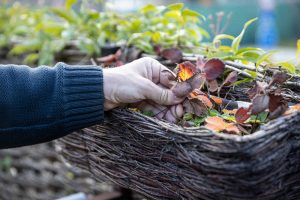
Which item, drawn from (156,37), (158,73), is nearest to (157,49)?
(156,37)

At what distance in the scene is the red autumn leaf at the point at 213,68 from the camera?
80cm

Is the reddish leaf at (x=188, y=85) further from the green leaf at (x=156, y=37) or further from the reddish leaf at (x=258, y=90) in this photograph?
the green leaf at (x=156, y=37)

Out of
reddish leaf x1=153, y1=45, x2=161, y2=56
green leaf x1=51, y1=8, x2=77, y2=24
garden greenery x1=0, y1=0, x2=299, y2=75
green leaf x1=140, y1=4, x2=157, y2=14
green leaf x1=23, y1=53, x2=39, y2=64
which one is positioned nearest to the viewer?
garden greenery x1=0, y1=0, x2=299, y2=75

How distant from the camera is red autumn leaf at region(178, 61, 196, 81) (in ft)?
2.51

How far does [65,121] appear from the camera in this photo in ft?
2.52

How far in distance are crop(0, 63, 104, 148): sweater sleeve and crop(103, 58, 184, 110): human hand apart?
0.07 ft

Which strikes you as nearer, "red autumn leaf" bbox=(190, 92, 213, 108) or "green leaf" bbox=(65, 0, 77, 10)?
"red autumn leaf" bbox=(190, 92, 213, 108)

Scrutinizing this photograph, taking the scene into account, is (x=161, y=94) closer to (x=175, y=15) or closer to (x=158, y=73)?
(x=158, y=73)

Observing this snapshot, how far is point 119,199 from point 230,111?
0.66m

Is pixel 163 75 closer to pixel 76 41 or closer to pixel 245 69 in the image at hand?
pixel 245 69

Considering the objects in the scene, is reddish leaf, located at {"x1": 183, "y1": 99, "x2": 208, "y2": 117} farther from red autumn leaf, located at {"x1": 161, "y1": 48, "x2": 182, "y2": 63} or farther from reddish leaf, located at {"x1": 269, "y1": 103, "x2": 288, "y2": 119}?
red autumn leaf, located at {"x1": 161, "y1": 48, "x2": 182, "y2": 63}

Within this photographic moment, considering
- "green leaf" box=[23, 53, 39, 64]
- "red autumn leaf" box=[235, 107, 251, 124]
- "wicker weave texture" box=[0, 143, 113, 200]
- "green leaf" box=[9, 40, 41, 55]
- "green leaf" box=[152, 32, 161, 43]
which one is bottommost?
"wicker weave texture" box=[0, 143, 113, 200]

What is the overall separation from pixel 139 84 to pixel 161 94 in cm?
4

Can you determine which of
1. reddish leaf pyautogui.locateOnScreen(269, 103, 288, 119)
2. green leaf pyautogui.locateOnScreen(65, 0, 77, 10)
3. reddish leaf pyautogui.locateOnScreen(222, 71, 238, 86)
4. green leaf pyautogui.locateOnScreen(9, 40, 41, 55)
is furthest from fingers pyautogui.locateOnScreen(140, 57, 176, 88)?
green leaf pyautogui.locateOnScreen(9, 40, 41, 55)
